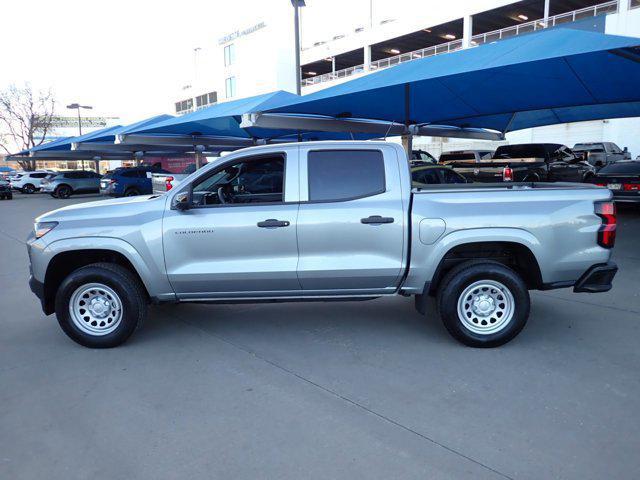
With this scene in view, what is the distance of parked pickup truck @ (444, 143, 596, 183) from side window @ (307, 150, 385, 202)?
1130 centimetres

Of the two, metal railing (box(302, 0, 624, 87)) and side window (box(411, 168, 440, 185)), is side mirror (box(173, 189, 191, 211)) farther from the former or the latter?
metal railing (box(302, 0, 624, 87))

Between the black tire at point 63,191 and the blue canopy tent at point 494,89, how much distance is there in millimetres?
19340

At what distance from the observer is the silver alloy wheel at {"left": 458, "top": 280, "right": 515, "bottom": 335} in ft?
15.4

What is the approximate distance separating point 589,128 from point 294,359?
33.0 metres

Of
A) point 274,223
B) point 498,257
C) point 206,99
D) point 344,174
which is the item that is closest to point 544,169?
point 498,257

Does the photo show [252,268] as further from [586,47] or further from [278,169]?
[586,47]

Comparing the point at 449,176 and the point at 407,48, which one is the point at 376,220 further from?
the point at 407,48

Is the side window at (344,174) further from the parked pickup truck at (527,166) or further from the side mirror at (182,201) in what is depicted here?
the parked pickup truck at (527,166)

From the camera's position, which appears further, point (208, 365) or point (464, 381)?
point (208, 365)

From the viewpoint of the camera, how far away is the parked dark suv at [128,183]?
2383 cm

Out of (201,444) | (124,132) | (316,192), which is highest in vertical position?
(124,132)

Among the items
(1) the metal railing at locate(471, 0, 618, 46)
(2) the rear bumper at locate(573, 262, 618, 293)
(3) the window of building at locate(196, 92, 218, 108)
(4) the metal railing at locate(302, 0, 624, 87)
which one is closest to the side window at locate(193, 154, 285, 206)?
(2) the rear bumper at locate(573, 262, 618, 293)

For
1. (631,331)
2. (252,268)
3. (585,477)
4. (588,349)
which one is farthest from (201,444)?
(631,331)

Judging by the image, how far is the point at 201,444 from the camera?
3180 mm
